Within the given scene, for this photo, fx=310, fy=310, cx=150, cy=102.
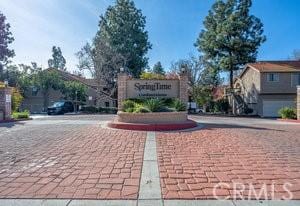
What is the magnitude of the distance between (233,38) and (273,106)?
987 cm

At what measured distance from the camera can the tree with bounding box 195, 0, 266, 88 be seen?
38438 mm

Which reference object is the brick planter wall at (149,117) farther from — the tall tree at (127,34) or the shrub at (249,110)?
the tall tree at (127,34)

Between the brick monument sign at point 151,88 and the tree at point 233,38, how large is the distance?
2172cm

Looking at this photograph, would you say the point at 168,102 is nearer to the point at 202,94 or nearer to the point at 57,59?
the point at 202,94

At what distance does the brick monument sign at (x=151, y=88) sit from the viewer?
18.2m

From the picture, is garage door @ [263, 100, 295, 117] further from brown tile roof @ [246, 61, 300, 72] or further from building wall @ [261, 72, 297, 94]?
brown tile roof @ [246, 61, 300, 72]

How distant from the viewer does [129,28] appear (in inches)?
1667

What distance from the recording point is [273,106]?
114 feet

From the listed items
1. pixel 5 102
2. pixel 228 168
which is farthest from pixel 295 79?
pixel 228 168

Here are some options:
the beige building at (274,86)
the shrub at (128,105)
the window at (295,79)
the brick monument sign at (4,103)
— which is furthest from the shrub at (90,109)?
the window at (295,79)

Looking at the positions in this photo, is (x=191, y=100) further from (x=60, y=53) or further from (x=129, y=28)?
(x=60, y=53)

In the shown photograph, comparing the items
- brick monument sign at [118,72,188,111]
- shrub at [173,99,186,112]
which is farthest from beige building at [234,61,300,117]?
shrub at [173,99,186,112]

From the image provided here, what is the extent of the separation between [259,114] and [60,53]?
2903 inches

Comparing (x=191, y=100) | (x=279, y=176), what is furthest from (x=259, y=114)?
(x=279, y=176)
